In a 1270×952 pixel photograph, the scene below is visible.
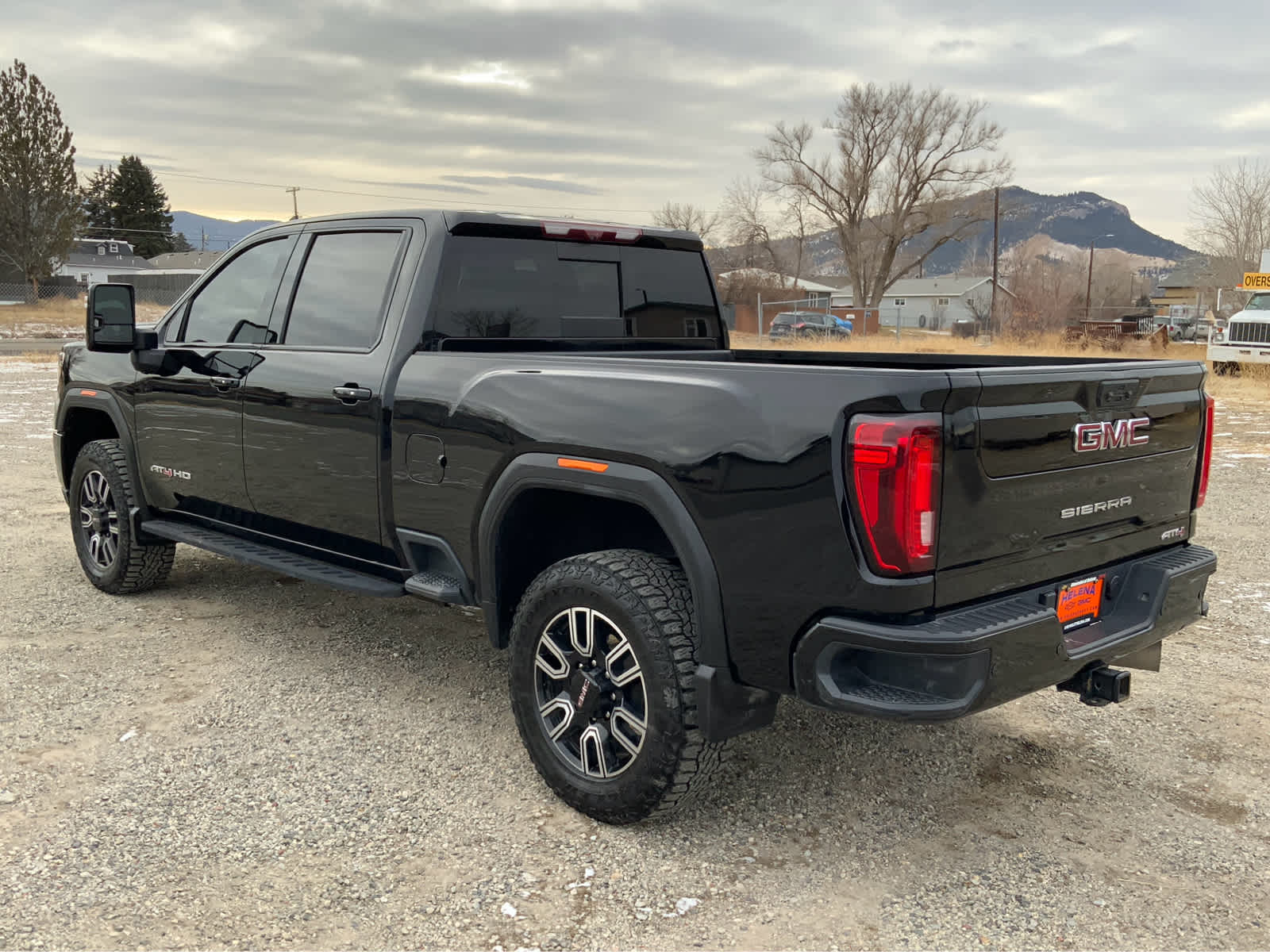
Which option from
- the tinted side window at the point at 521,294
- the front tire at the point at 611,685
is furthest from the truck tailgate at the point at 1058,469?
the tinted side window at the point at 521,294

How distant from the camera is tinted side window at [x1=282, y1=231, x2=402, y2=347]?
167 inches

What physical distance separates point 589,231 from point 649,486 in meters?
1.87

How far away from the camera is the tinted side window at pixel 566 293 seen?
13.7 ft

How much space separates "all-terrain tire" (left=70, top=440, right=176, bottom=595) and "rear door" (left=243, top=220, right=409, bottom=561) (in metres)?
1.26

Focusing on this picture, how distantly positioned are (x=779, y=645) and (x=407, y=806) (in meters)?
1.42

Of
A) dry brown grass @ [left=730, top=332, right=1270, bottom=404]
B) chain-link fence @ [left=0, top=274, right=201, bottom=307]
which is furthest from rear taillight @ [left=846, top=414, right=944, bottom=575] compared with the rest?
chain-link fence @ [left=0, top=274, right=201, bottom=307]

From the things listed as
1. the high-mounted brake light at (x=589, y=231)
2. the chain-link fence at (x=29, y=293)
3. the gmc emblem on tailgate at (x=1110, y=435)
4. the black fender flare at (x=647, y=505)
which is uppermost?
the chain-link fence at (x=29, y=293)

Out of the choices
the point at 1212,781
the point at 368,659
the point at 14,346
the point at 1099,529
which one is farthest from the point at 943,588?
the point at 14,346

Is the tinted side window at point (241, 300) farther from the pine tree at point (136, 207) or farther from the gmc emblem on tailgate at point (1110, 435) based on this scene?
the pine tree at point (136, 207)

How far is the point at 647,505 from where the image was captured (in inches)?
122

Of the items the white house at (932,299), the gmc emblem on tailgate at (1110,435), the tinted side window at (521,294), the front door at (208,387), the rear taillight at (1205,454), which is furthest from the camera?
the white house at (932,299)

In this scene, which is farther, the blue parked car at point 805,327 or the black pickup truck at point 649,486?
the blue parked car at point 805,327

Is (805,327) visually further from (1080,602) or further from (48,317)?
(1080,602)

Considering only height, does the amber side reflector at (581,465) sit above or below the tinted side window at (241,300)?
below
